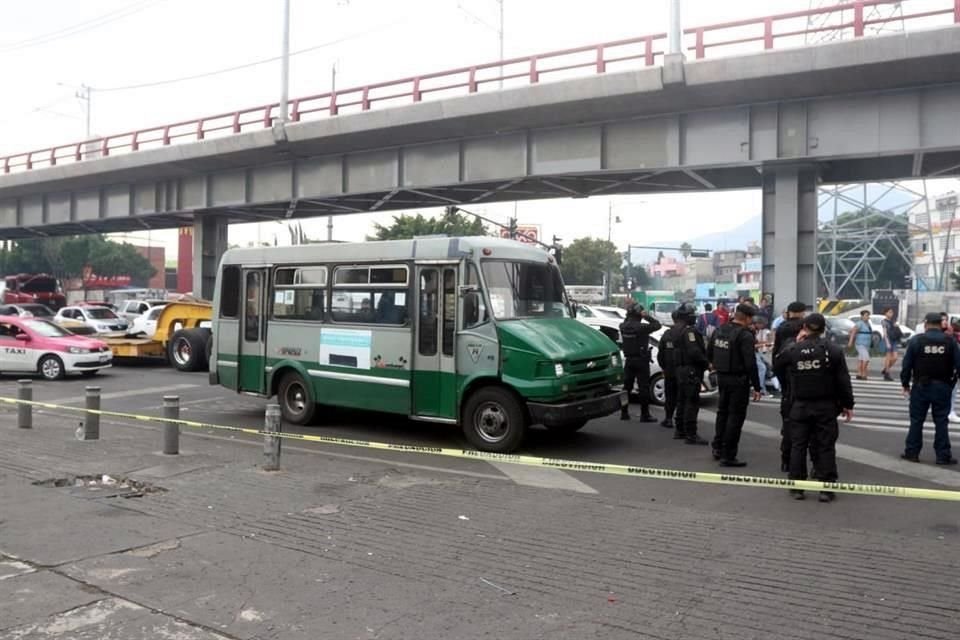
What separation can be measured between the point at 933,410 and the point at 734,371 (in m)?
2.38

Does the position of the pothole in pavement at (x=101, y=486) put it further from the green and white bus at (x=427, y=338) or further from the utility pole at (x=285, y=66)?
the utility pole at (x=285, y=66)

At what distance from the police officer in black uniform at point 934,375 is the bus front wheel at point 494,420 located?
4.34m

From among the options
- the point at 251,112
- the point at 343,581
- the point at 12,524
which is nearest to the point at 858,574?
the point at 343,581

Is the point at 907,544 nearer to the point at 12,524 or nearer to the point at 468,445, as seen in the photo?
the point at 468,445

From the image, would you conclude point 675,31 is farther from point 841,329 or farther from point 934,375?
point 841,329

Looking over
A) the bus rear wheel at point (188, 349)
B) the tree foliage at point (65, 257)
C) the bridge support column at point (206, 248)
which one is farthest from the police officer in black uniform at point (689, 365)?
the tree foliage at point (65, 257)

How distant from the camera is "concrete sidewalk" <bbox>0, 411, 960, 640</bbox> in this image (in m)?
4.28

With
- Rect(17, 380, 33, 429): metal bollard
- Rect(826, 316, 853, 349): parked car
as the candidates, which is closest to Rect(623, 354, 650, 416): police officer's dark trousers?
Rect(17, 380, 33, 429): metal bollard

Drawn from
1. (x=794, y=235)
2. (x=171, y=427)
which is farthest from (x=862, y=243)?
(x=171, y=427)

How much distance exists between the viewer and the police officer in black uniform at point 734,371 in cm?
821

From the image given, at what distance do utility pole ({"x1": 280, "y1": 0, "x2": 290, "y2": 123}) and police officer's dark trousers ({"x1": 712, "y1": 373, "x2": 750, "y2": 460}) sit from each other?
19874 mm

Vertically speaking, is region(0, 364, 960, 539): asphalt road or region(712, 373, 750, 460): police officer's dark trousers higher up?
region(712, 373, 750, 460): police officer's dark trousers

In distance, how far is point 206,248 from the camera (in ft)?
104

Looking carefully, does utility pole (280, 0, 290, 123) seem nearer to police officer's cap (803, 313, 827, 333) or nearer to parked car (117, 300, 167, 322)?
parked car (117, 300, 167, 322)
